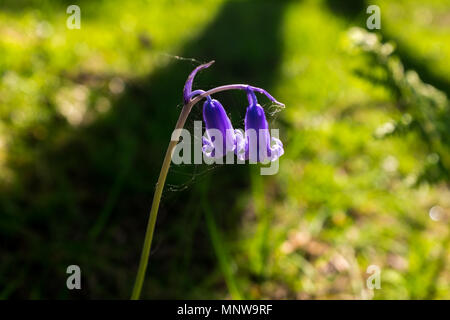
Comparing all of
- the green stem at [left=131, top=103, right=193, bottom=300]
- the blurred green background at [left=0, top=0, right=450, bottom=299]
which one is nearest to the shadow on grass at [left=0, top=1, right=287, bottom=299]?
the blurred green background at [left=0, top=0, right=450, bottom=299]

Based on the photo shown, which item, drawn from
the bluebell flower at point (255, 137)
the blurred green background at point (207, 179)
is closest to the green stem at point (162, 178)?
the bluebell flower at point (255, 137)

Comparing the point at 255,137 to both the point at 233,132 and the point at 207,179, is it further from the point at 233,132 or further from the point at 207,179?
the point at 207,179

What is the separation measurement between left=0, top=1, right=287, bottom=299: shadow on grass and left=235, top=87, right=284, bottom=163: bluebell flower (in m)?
0.35

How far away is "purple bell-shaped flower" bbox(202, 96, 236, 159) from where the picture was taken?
1241mm

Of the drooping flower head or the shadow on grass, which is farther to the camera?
the shadow on grass

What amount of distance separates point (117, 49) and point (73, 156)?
56.9 inches

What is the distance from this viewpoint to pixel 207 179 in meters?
2.65

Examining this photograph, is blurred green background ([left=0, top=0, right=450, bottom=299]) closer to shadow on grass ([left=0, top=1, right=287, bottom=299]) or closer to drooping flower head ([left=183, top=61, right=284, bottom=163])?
shadow on grass ([left=0, top=1, right=287, bottom=299])

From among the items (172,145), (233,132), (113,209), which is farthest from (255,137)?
(113,209)

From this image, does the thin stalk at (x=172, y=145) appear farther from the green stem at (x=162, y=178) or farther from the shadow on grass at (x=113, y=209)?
the shadow on grass at (x=113, y=209)

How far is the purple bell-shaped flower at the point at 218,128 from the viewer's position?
124 centimetres

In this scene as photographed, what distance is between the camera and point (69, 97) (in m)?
3.17
